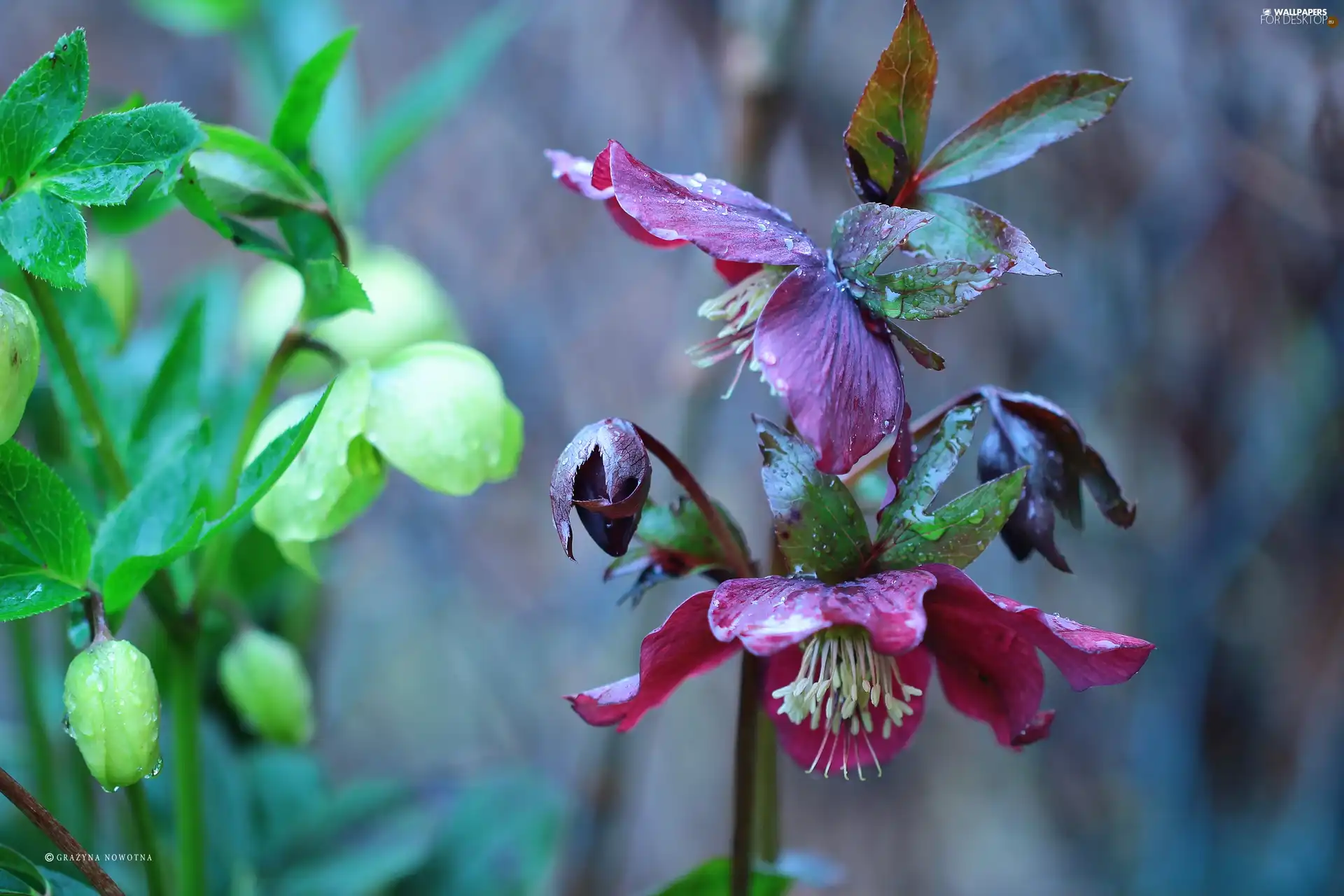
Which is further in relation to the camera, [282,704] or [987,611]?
[282,704]

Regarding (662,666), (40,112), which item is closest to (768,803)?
(662,666)

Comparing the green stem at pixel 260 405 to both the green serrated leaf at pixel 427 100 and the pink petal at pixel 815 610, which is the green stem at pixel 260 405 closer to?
the pink petal at pixel 815 610

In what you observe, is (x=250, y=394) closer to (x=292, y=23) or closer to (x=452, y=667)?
(x=292, y=23)

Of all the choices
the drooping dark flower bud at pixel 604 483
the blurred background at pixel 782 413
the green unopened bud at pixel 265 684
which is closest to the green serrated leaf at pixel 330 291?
the drooping dark flower bud at pixel 604 483

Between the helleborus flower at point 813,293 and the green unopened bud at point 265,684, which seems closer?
the helleborus flower at point 813,293

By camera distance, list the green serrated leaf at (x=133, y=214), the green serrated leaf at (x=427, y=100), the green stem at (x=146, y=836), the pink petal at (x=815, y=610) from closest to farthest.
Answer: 1. the pink petal at (x=815, y=610)
2. the green stem at (x=146, y=836)
3. the green serrated leaf at (x=133, y=214)
4. the green serrated leaf at (x=427, y=100)

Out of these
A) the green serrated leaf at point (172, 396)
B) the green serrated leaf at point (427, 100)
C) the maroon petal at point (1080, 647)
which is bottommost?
the maroon petal at point (1080, 647)

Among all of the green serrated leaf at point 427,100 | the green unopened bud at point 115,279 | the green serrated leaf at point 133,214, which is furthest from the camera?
the green serrated leaf at point 427,100

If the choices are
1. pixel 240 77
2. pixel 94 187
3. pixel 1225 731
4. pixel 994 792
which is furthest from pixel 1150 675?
pixel 240 77
